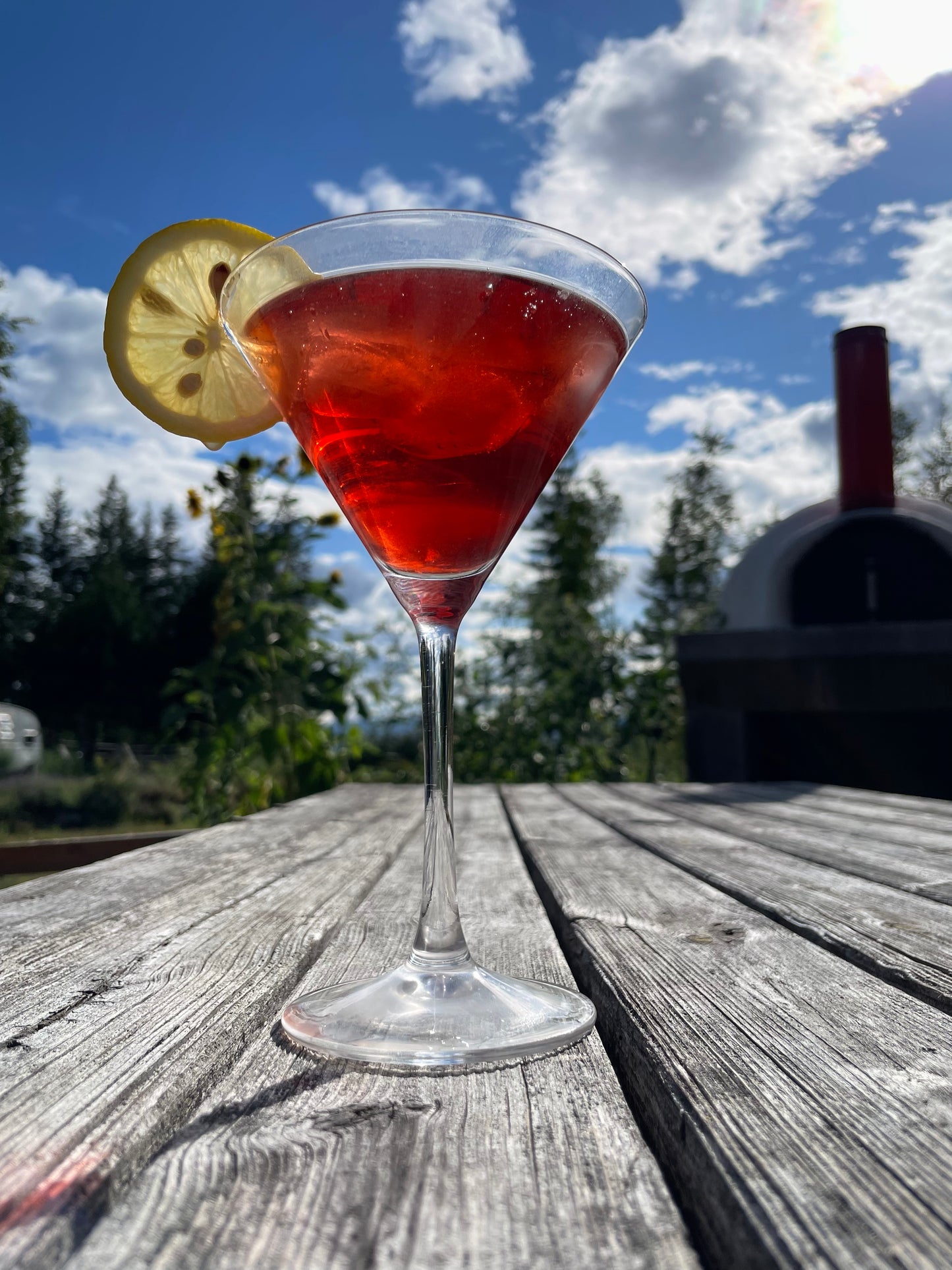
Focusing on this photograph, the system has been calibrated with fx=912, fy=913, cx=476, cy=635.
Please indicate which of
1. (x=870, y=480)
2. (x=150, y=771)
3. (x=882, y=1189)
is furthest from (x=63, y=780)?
(x=882, y=1189)

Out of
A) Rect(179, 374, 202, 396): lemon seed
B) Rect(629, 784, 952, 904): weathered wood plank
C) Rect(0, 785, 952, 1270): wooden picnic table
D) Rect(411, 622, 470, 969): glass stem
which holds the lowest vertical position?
Rect(0, 785, 952, 1270): wooden picnic table

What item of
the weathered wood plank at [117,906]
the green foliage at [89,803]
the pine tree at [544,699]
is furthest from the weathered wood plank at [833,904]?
the green foliage at [89,803]

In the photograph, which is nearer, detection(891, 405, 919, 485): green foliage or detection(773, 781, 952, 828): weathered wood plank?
detection(773, 781, 952, 828): weathered wood plank

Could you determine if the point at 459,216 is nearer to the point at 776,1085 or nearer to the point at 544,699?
the point at 776,1085

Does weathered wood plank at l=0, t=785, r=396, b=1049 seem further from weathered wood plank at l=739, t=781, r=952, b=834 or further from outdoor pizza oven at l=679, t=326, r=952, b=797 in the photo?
outdoor pizza oven at l=679, t=326, r=952, b=797

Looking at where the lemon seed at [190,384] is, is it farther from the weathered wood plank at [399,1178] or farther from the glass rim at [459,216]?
the weathered wood plank at [399,1178]

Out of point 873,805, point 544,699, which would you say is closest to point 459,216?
point 873,805

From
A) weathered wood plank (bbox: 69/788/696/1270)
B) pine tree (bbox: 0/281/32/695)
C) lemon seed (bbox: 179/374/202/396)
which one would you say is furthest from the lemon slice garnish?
pine tree (bbox: 0/281/32/695)
